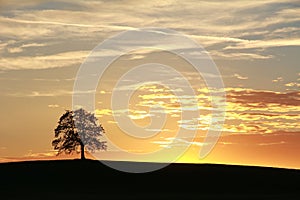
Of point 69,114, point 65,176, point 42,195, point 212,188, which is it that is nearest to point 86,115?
point 69,114

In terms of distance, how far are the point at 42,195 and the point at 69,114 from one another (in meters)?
29.7

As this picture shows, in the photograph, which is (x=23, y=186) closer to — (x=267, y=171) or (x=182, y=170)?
(x=182, y=170)

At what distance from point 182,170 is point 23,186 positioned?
721 inches

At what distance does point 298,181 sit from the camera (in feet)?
181

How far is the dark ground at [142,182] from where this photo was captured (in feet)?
137

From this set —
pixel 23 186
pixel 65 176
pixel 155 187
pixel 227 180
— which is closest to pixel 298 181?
pixel 227 180

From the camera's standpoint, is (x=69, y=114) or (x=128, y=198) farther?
(x=69, y=114)

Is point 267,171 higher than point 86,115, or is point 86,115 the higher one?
point 86,115

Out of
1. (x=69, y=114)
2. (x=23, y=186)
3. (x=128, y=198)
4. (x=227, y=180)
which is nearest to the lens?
(x=128, y=198)

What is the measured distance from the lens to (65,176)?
5466 cm

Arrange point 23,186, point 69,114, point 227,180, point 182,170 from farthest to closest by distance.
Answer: point 69,114 → point 182,170 → point 227,180 → point 23,186

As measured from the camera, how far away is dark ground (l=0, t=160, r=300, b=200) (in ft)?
137

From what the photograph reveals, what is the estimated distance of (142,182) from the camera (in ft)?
168

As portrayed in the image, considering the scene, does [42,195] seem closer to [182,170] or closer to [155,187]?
[155,187]
